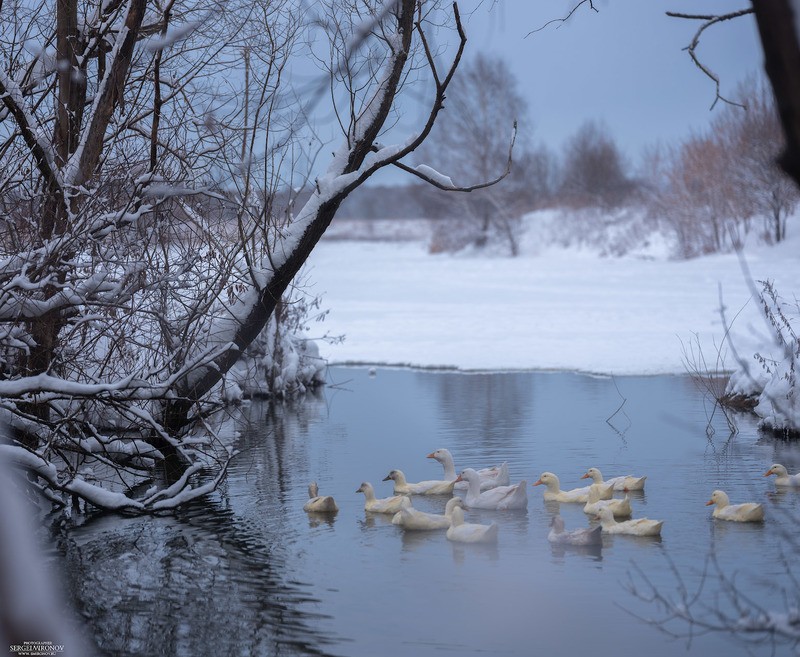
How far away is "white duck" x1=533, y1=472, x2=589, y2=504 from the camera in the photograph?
7.61m

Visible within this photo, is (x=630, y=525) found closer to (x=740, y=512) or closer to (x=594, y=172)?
(x=740, y=512)

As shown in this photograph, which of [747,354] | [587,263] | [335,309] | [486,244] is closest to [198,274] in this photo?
[747,354]

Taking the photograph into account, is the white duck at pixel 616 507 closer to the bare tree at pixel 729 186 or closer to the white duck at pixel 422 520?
the white duck at pixel 422 520

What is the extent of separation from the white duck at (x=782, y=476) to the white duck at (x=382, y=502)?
10.0ft

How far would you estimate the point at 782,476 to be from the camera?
7926mm

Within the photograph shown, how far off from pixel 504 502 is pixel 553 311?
15222mm

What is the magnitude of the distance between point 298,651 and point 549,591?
156 centimetres

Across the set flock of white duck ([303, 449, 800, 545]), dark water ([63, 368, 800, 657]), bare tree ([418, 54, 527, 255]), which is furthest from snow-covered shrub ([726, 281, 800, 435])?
bare tree ([418, 54, 527, 255])

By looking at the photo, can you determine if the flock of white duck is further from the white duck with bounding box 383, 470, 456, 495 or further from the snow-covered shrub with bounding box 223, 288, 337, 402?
the snow-covered shrub with bounding box 223, 288, 337, 402

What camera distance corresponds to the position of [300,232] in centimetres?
923

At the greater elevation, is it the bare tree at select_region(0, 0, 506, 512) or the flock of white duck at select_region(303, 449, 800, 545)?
the bare tree at select_region(0, 0, 506, 512)

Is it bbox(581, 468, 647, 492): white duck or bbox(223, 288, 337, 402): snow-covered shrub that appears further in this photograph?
bbox(223, 288, 337, 402): snow-covered shrub

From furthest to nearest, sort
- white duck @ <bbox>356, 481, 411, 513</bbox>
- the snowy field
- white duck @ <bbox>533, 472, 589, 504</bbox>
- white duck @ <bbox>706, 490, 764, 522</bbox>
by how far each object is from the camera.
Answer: the snowy field < white duck @ <bbox>533, 472, 589, 504</bbox> < white duck @ <bbox>356, 481, 411, 513</bbox> < white duck @ <bbox>706, 490, 764, 522</bbox>

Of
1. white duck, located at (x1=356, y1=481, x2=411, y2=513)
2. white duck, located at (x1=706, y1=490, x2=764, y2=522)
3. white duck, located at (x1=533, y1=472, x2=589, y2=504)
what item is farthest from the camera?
white duck, located at (x1=533, y1=472, x2=589, y2=504)
